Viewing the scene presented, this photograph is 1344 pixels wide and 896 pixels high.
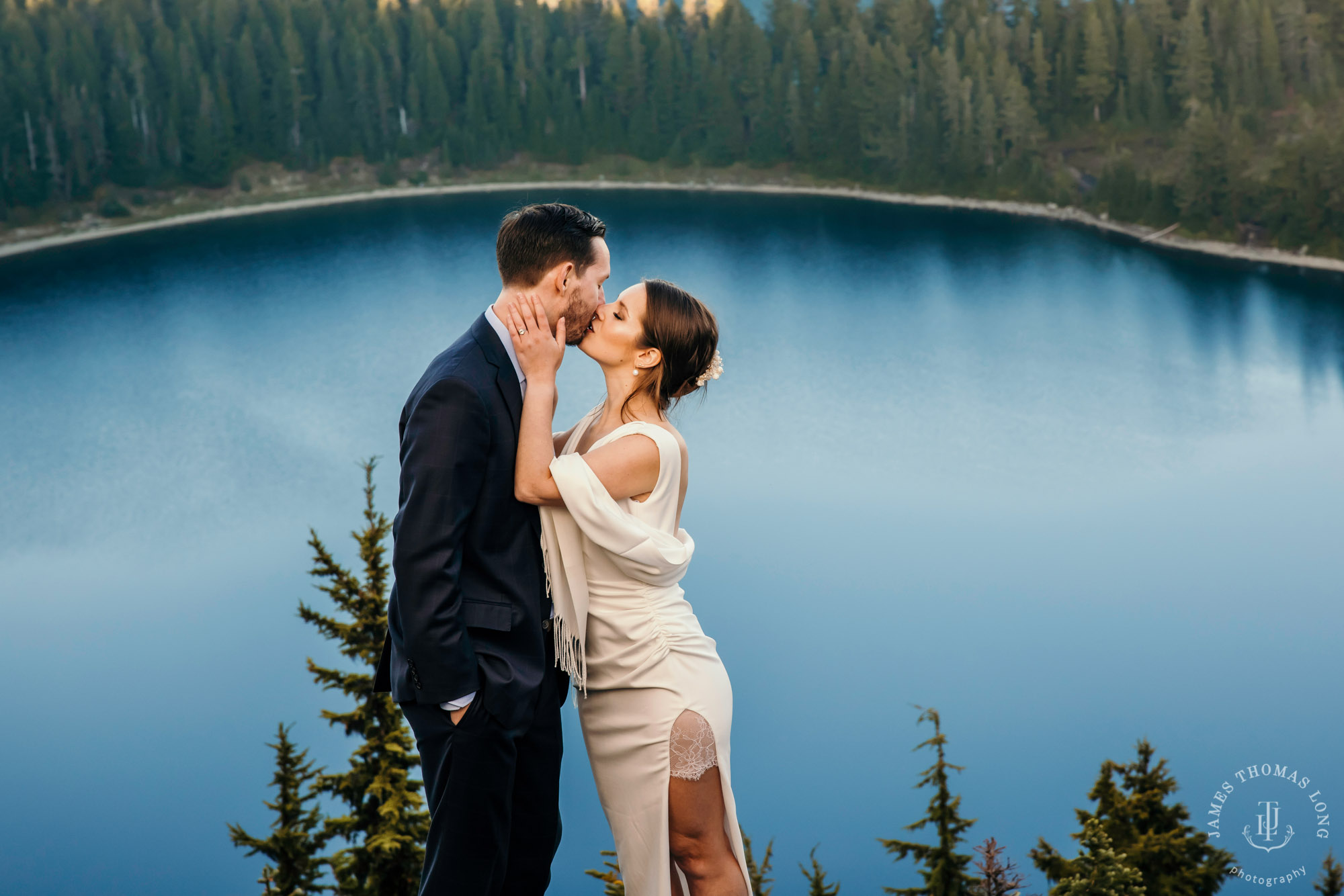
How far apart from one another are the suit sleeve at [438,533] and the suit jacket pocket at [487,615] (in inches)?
3.3

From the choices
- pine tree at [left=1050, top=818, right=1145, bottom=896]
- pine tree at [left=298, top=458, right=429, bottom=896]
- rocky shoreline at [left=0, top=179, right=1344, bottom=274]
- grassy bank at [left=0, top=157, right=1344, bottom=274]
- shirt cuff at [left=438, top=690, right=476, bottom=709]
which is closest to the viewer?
shirt cuff at [left=438, top=690, right=476, bottom=709]

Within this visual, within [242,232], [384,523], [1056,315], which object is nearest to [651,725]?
[384,523]

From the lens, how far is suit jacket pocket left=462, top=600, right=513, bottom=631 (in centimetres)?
438

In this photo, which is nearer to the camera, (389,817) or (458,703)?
(458,703)

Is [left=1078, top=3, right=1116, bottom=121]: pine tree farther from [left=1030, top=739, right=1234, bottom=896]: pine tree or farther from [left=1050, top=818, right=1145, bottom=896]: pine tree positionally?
[left=1050, top=818, right=1145, bottom=896]: pine tree

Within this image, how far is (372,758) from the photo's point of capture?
12688 millimetres

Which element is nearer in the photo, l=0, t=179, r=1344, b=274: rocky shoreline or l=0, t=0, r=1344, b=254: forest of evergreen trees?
l=0, t=179, r=1344, b=274: rocky shoreline

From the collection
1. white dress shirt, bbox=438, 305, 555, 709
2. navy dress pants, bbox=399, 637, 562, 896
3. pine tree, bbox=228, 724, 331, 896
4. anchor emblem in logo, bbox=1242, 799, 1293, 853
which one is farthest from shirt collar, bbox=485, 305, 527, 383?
anchor emblem in logo, bbox=1242, 799, 1293, 853

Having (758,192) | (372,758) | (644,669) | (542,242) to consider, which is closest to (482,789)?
(644,669)

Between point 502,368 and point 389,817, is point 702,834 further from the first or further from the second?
point 389,817

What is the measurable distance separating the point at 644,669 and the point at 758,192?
9210 centimetres

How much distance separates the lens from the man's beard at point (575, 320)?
4727mm

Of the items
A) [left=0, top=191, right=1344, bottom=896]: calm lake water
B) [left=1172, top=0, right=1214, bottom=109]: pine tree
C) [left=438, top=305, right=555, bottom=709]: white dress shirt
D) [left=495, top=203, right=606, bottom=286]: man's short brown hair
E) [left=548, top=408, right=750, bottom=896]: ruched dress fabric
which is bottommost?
[left=0, top=191, right=1344, bottom=896]: calm lake water

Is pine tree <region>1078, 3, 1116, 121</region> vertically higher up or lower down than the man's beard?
higher up
